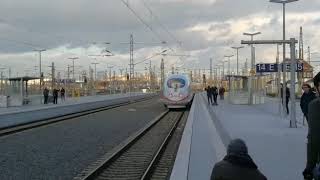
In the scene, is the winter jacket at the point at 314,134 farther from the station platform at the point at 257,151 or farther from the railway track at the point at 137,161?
the railway track at the point at 137,161

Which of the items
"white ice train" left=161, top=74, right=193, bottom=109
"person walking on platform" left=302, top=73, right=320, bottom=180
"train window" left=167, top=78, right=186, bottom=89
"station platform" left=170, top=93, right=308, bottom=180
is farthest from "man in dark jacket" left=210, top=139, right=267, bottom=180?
"train window" left=167, top=78, right=186, bottom=89

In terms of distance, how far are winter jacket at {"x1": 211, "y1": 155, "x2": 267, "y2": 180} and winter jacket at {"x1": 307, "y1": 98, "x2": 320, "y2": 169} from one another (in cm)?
177

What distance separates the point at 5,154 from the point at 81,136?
6742mm

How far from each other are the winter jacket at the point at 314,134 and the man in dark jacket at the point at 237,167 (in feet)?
5.69

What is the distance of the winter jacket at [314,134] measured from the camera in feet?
21.4

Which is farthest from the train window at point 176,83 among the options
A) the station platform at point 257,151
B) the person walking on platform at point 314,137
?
the person walking on platform at point 314,137

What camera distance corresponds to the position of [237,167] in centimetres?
494

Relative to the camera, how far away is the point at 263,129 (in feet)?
72.6

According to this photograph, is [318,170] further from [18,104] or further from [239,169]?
[18,104]

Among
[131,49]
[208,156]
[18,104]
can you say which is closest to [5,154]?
[208,156]

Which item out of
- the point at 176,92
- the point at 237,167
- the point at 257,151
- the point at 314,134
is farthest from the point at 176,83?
the point at 237,167

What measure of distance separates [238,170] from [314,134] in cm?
192

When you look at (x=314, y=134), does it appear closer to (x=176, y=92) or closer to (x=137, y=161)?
(x=137, y=161)

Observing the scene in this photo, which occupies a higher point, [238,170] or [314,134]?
[314,134]
